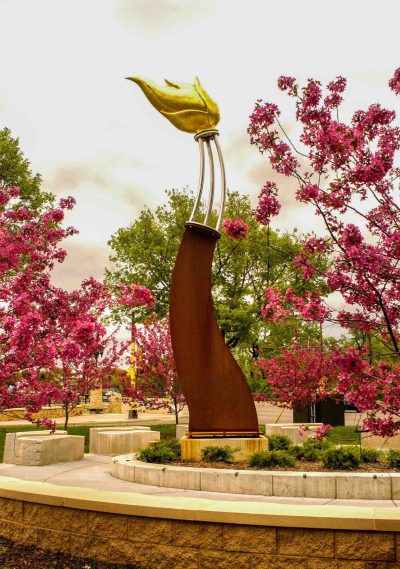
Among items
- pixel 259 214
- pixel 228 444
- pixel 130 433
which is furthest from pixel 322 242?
pixel 130 433

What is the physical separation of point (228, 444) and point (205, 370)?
48.5 inches

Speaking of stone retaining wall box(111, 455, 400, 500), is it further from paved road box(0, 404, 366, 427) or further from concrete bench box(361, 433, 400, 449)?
paved road box(0, 404, 366, 427)

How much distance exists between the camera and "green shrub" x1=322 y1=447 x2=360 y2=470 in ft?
30.0

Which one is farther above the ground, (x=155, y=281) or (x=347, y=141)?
(x=155, y=281)

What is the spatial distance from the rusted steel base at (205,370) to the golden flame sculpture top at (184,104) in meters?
2.80

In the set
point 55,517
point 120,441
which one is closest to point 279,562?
point 55,517

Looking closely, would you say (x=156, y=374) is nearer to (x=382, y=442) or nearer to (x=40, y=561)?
(x=382, y=442)

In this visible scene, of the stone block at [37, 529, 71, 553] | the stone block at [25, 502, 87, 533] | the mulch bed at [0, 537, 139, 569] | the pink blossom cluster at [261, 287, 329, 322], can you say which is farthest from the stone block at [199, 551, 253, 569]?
the pink blossom cluster at [261, 287, 329, 322]

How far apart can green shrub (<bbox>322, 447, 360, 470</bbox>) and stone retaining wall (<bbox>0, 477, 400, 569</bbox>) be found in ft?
14.9

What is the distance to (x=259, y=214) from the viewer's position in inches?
294

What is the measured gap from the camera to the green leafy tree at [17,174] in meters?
31.3

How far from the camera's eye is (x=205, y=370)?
10.2m

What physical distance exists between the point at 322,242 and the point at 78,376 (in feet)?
40.4

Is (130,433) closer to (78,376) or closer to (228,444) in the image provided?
(78,376)
